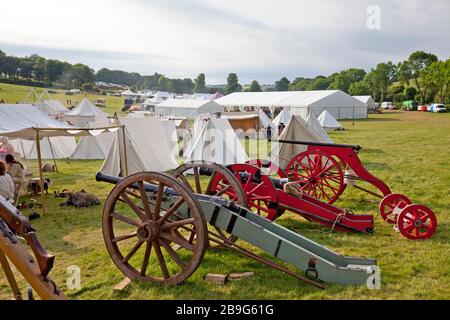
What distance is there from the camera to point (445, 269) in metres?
4.30

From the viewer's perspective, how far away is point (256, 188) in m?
5.43

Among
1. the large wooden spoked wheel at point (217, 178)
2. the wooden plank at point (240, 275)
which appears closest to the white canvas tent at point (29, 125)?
the large wooden spoked wheel at point (217, 178)

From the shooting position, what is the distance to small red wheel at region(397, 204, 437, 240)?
210 inches

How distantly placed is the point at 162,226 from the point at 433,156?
42.4 ft

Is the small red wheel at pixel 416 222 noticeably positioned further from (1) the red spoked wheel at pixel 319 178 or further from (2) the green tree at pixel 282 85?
(2) the green tree at pixel 282 85

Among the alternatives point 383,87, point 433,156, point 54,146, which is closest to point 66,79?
point 383,87

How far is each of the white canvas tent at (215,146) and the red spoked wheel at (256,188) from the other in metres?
5.06

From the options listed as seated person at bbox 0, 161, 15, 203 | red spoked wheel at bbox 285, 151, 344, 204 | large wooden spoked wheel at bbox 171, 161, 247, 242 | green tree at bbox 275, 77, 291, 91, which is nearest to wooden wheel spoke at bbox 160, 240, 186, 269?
large wooden spoked wheel at bbox 171, 161, 247, 242

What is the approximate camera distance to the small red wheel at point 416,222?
210 inches

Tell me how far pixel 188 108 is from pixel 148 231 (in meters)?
29.2

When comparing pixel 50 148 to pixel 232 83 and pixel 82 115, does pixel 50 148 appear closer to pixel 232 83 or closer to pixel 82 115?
pixel 82 115

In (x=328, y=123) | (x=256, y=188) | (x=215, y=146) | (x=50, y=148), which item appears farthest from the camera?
(x=328, y=123)

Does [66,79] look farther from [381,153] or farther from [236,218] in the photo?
[236,218]

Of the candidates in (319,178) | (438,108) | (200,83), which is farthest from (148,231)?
(200,83)
